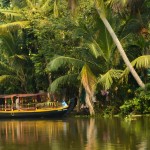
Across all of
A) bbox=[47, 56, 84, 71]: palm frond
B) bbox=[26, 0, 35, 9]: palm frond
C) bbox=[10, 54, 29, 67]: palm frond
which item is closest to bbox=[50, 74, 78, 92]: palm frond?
bbox=[47, 56, 84, 71]: palm frond

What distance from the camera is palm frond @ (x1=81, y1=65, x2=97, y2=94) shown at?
19.7 metres

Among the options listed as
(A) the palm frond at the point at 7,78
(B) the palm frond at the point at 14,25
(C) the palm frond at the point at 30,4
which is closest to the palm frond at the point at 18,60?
(A) the palm frond at the point at 7,78

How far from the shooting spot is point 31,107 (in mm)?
23953

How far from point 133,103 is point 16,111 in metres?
7.08

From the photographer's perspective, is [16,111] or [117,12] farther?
[16,111]

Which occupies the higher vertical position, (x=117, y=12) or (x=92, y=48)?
(x=117, y=12)

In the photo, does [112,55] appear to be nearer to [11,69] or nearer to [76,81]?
[76,81]

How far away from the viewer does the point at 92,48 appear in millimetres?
20234

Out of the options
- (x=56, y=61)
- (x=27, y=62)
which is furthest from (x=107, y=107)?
(x=27, y=62)

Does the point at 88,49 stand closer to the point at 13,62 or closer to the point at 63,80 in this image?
the point at 63,80

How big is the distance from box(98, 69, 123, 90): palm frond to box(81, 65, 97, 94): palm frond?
37 cm

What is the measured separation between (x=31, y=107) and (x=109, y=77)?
20.8ft

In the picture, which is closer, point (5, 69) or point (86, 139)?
point (86, 139)

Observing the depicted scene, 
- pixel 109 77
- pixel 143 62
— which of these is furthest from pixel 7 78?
pixel 143 62
